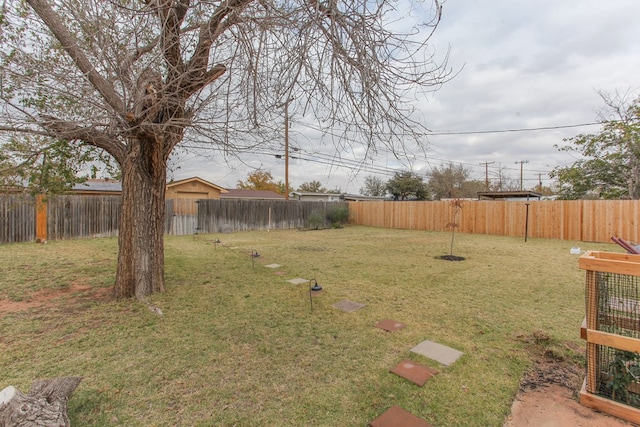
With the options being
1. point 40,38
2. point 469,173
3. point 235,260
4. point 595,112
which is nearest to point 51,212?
point 235,260

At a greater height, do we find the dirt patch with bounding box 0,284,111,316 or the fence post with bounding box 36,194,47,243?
the fence post with bounding box 36,194,47,243

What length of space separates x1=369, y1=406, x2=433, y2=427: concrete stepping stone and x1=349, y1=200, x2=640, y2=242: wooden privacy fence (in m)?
7.96

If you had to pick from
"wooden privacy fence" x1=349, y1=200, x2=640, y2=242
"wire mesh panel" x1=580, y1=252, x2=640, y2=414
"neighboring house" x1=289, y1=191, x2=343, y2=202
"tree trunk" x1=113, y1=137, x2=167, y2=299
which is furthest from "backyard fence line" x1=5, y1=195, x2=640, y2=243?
"neighboring house" x1=289, y1=191, x2=343, y2=202

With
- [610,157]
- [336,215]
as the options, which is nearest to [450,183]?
[610,157]

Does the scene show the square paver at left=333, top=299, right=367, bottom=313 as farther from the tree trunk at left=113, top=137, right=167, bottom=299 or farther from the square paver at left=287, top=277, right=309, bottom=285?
the tree trunk at left=113, top=137, right=167, bottom=299

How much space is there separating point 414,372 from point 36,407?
2.03 meters

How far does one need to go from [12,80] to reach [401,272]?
506 cm

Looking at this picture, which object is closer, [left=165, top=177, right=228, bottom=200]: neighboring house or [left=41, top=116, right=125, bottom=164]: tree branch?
[left=41, top=116, right=125, bottom=164]: tree branch

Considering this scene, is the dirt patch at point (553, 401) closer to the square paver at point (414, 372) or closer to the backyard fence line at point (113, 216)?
the square paver at point (414, 372)

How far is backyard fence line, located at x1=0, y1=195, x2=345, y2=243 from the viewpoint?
7855 mm

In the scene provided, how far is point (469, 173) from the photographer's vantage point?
25812 millimetres

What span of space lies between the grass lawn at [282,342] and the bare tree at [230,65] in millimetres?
1620

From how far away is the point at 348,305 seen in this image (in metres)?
3.33

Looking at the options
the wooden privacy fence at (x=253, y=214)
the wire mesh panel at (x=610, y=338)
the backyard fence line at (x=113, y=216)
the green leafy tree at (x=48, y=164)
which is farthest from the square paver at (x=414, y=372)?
the wooden privacy fence at (x=253, y=214)
